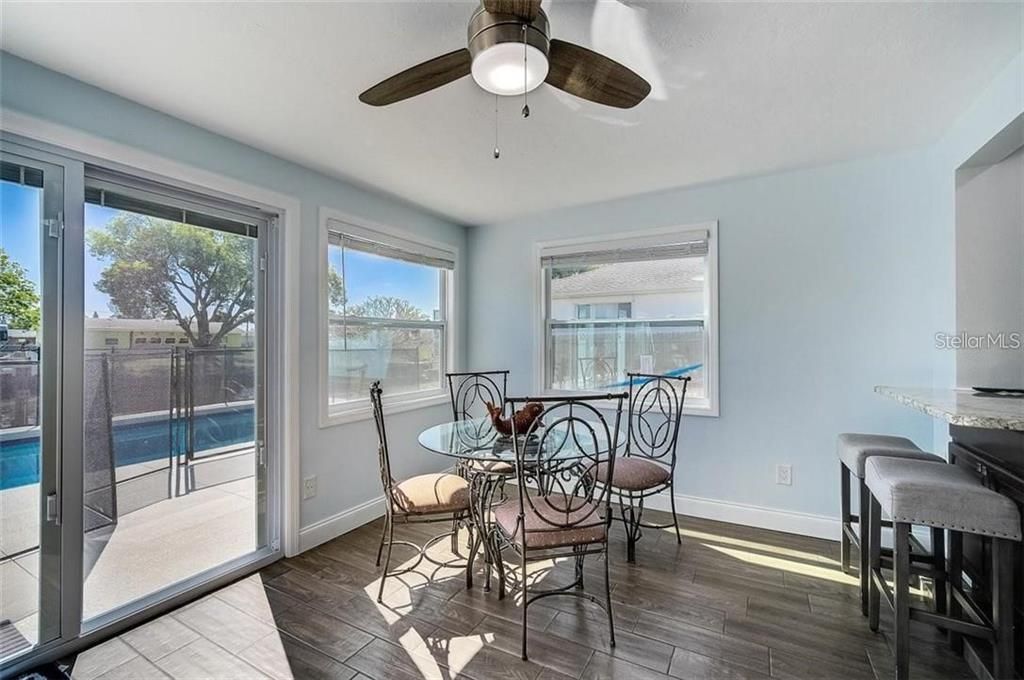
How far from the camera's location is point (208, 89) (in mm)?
1959

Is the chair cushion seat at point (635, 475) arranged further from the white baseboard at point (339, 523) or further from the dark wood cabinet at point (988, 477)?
the white baseboard at point (339, 523)

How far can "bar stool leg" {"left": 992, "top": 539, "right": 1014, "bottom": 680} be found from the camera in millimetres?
1490

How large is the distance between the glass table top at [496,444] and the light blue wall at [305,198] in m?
0.80

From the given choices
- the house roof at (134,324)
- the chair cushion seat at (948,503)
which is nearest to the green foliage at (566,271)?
the chair cushion seat at (948,503)

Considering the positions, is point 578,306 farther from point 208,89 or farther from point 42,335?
point 42,335

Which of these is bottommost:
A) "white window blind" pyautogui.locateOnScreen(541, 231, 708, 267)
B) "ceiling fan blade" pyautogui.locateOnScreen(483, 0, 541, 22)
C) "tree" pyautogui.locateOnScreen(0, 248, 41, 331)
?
"tree" pyautogui.locateOnScreen(0, 248, 41, 331)

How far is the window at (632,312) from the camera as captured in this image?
3.32 meters

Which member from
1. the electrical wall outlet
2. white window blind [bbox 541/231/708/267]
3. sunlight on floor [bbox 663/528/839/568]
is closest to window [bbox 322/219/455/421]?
the electrical wall outlet

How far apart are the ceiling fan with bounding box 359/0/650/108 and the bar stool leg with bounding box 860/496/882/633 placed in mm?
1925

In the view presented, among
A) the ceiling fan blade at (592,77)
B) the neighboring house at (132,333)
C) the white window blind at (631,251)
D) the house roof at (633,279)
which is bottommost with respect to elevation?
the neighboring house at (132,333)

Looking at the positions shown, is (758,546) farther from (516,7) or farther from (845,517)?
(516,7)

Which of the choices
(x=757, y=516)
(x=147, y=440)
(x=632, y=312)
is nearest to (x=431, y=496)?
(x=147, y=440)

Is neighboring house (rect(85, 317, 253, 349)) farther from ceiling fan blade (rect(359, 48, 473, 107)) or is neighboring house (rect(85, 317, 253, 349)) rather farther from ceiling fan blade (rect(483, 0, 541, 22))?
ceiling fan blade (rect(483, 0, 541, 22))

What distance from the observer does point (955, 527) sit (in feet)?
5.03
